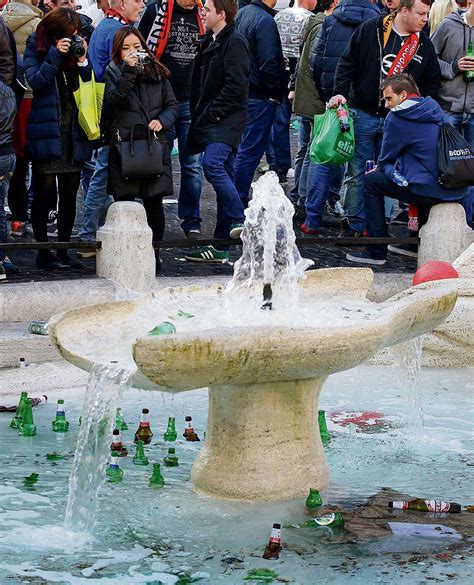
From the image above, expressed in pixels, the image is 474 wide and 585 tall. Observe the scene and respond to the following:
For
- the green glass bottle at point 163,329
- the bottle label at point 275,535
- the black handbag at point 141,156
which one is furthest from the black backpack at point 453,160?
the bottle label at point 275,535

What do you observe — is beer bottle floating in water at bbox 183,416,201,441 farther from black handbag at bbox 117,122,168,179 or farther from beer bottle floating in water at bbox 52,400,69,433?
black handbag at bbox 117,122,168,179

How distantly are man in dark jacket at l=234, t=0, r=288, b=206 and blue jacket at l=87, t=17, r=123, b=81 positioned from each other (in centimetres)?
163

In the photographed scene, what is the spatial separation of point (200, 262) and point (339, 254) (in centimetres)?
117

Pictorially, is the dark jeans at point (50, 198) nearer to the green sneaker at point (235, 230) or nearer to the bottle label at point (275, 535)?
the green sneaker at point (235, 230)

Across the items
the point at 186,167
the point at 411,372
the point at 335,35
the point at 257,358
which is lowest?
the point at 411,372

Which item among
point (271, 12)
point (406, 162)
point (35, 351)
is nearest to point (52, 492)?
point (35, 351)

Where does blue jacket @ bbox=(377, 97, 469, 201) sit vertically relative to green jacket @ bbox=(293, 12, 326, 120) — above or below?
below

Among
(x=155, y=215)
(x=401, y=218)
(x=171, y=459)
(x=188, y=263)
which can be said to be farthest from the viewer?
(x=401, y=218)

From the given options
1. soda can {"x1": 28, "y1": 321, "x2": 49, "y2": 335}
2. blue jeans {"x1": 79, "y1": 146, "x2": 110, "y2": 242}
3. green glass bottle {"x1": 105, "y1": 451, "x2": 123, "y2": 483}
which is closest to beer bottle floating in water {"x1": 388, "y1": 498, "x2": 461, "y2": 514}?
green glass bottle {"x1": 105, "y1": 451, "x2": 123, "y2": 483}

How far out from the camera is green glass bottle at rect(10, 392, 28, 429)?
750cm

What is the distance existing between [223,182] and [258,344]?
4.63m

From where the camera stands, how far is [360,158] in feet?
36.1

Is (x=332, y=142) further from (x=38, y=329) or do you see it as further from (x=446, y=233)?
(x=38, y=329)

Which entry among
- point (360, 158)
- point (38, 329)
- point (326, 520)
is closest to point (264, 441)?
point (326, 520)
